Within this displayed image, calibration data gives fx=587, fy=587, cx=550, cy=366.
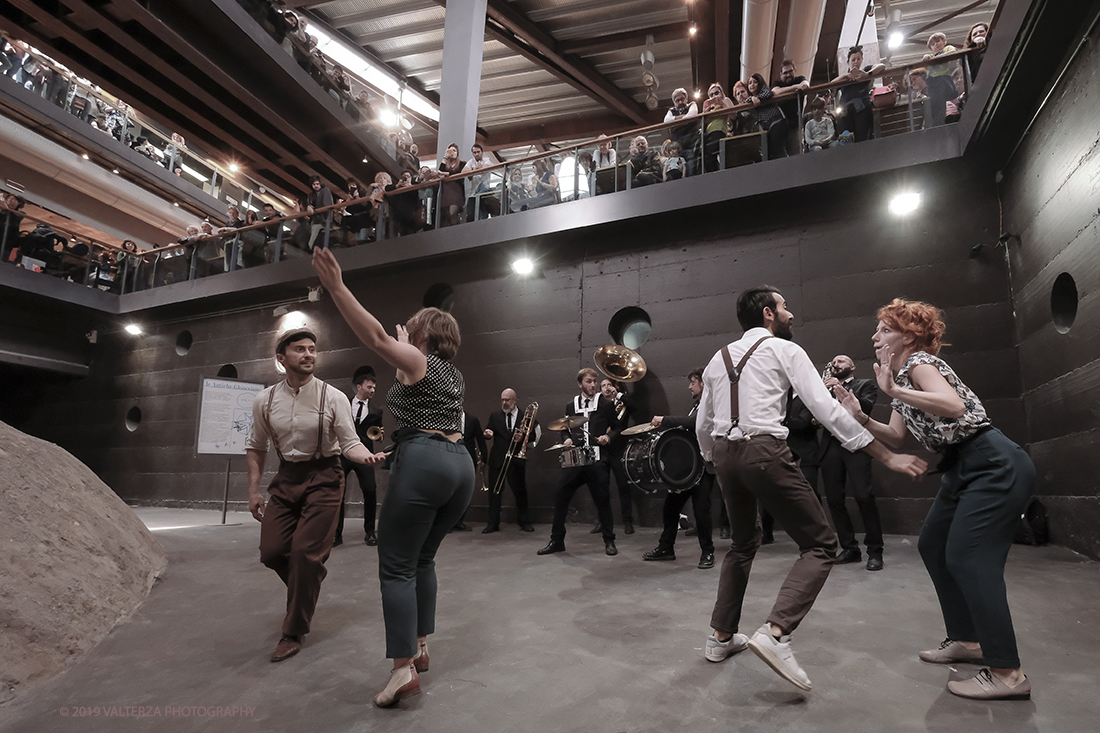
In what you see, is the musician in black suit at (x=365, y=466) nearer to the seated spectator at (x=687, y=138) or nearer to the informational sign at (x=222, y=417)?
the informational sign at (x=222, y=417)

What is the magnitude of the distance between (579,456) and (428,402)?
134 inches

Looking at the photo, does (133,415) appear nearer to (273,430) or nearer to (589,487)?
(589,487)

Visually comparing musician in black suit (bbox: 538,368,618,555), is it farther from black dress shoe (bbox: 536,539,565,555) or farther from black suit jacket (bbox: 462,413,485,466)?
black suit jacket (bbox: 462,413,485,466)

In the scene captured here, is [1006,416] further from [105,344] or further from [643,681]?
[105,344]

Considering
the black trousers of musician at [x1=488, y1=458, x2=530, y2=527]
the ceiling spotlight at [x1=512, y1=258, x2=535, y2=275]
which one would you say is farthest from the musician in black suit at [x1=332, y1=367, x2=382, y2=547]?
the ceiling spotlight at [x1=512, y1=258, x2=535, y2=275]

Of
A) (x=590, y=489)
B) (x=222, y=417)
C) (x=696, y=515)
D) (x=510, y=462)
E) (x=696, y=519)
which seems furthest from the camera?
(x=222, y=417)

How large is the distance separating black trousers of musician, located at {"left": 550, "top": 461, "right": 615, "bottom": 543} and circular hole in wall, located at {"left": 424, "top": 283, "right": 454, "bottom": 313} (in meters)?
4.47

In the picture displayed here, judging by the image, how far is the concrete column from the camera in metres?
10.7

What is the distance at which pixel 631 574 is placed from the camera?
179 inches

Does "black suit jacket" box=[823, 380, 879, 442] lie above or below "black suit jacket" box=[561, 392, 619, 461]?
above

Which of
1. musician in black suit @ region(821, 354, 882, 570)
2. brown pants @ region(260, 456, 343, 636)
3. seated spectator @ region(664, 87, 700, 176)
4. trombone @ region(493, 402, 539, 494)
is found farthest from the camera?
seated spectator @ region(664, 87, 700, 176)

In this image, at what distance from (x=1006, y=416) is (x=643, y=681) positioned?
5395 mm

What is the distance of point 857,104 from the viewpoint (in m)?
6.54

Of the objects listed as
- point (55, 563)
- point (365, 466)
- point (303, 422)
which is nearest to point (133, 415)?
point (365, 466)
